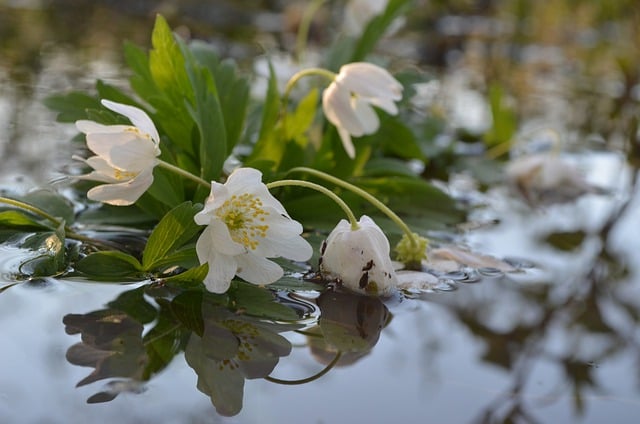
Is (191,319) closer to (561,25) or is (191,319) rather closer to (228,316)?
(228,316)

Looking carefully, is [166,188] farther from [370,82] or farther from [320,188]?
[370,82]

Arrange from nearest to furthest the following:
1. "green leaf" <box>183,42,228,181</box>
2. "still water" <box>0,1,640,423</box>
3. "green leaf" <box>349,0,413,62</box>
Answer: "still water" <box>0,1,640,423</box> → "green leaf" <box>183,42,228,181</box> → "green leaf" <box>349,0,413,62</box>

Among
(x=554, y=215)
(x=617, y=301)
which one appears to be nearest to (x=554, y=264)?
(x=617, y=301)

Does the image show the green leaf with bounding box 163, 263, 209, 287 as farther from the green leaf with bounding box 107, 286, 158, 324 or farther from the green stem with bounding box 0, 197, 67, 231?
the green stem with bounding box 0, 197, 67, 231

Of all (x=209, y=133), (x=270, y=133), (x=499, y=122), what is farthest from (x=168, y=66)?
(x=499, y=122)

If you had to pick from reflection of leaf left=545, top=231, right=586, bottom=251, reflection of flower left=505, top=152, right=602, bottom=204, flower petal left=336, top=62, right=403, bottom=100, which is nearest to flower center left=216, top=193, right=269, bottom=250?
flower petal left=336, top=62, right=403, bottom=100

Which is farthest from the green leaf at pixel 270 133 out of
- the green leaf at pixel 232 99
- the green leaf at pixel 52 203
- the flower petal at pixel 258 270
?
the flower petal at pixel 258 270
